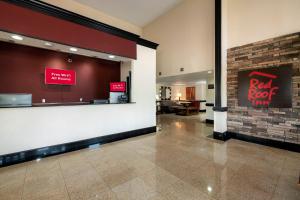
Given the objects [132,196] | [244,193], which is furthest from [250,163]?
[132,196]

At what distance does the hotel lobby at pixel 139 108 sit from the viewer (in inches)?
88.7

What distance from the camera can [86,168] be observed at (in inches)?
107

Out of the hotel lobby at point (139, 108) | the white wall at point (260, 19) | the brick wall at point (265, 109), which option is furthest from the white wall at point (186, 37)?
the brick wall at point (265, 109)

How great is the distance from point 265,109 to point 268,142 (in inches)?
35.2

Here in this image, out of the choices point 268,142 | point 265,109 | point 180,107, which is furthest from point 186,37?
point 180,107

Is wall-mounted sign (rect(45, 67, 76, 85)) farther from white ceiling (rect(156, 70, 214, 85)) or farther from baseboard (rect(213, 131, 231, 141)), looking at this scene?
baseboard (rect(213, 131, 231, 141))

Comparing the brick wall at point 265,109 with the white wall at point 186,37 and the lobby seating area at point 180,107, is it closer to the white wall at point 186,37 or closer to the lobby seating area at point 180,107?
the white wall at point 186,37

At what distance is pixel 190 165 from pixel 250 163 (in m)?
1.21

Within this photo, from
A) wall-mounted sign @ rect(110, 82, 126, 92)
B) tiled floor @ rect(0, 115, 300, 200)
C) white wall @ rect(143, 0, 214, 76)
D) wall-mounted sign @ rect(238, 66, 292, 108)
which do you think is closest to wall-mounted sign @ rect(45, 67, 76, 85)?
wall-mounted sign @ rect(110, 82, 126, 92)

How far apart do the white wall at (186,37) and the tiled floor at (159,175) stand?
3428 millimetres

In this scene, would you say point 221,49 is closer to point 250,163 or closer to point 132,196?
point 250,163

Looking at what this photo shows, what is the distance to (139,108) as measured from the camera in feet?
16.5

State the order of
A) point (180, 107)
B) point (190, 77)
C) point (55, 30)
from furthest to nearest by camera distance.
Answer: point (180, 107), point (190, 77), point (55, 30)

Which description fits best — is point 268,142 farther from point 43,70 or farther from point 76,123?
point 43,70
